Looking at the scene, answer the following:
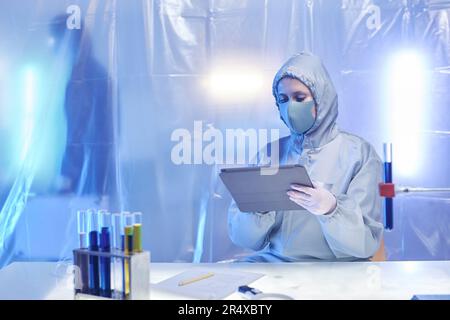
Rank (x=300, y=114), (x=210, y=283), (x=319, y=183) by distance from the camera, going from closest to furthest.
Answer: (x=210, y=283), (x=319, y=183), (x=300, y=114)

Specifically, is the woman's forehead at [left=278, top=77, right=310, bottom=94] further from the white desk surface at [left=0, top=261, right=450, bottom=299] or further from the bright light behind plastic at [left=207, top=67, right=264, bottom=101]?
the white desk surface at [left=0, top=261, right=450, bottom=299]

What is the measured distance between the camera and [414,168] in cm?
195

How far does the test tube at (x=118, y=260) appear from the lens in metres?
0.90

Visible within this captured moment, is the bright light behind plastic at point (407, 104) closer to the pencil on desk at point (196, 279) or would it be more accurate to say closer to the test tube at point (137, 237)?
the pencil on desk at point (196, 279)

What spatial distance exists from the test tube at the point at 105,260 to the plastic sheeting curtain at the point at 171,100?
40.7 inches

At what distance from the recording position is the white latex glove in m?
1.22

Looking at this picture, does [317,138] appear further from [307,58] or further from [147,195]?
[147,195]

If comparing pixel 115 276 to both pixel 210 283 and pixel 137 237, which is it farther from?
pixel 210 283

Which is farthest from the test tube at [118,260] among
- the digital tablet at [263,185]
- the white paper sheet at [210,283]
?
the digital tablet at [263,185]

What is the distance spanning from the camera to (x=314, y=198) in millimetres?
1253

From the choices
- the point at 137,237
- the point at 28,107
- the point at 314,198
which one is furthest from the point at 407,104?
the point at 28,107

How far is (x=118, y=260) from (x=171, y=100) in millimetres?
1166

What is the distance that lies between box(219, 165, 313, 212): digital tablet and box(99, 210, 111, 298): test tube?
38 centimetres

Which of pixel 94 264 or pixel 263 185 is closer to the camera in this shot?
pixel 94 264
